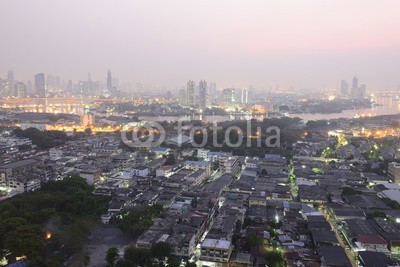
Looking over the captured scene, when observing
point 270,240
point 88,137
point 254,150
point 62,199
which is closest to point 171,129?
point 88,137

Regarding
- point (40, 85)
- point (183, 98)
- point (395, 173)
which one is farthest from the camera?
point (40, 85)

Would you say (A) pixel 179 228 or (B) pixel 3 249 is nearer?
(B) pixel 3 249

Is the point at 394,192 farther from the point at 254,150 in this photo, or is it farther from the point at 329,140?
the point at 329,140

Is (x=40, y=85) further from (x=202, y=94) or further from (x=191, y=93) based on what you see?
(x=202, y=94)

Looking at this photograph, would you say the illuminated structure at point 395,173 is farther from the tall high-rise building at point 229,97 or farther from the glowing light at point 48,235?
the tall high-rise building at point 229,97

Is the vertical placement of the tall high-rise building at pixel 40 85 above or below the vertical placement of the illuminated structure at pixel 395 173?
above

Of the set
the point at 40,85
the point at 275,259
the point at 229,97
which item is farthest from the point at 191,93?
the point at 275,259

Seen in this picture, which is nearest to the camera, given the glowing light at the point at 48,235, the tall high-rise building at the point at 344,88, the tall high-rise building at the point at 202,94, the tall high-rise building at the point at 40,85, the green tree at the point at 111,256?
the green tree at the point at 111,256

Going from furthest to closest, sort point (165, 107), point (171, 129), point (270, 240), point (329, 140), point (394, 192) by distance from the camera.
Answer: point (165, 107) → point (171, 129) → point (329, 140) → point (394, 192) → point (270, 240)

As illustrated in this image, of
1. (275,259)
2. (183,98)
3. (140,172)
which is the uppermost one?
(183,98)

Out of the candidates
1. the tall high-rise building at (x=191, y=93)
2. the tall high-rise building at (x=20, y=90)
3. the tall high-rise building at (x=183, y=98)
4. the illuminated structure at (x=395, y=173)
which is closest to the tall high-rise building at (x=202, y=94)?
the tall high-rise building at (x=191, y=93)

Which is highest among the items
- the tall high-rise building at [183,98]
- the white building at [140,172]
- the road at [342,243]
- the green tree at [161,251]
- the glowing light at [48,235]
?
the tall high-rise building at [183,98]
